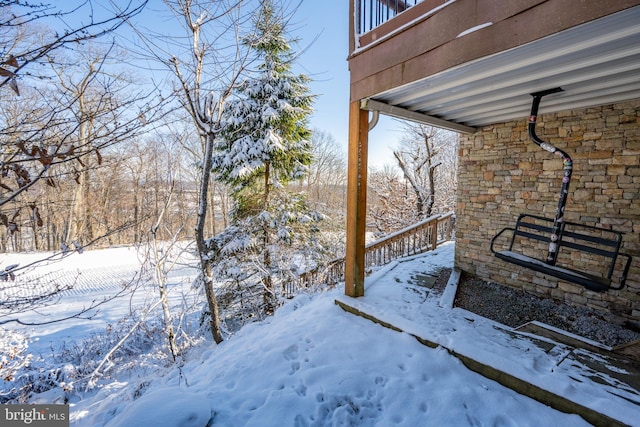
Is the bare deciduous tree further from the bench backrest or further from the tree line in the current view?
the bench backrest

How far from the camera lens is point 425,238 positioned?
7008 millimetres

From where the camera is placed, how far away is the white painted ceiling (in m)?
1.75

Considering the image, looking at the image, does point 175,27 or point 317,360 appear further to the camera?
point 175,27

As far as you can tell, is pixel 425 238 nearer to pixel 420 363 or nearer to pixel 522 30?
pixel 420 363

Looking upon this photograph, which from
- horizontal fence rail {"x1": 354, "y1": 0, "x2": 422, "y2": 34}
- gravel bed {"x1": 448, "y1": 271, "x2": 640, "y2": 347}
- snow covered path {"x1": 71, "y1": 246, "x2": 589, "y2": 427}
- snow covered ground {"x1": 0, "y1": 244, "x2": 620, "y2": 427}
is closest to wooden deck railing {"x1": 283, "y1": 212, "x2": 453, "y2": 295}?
gravel bed {"x1": 448, "y1": 271, "x2": 640, "y2": 347}

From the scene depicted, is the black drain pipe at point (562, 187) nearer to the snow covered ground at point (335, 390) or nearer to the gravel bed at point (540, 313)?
the gravel bed at point (540, 313)

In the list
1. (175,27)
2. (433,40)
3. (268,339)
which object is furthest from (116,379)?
(433,40)

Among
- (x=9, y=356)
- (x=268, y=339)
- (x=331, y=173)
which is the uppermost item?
(x=331, y=173)

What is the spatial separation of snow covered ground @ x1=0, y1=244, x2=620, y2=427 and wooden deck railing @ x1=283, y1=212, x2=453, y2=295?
3.15 meters

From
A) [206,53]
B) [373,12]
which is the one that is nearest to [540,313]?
→ [373,12]

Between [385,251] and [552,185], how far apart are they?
331 centimetres

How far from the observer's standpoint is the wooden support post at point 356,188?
3127mm

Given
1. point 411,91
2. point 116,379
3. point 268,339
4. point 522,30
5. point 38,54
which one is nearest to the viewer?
point 38,54

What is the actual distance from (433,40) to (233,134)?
18.5 feet
